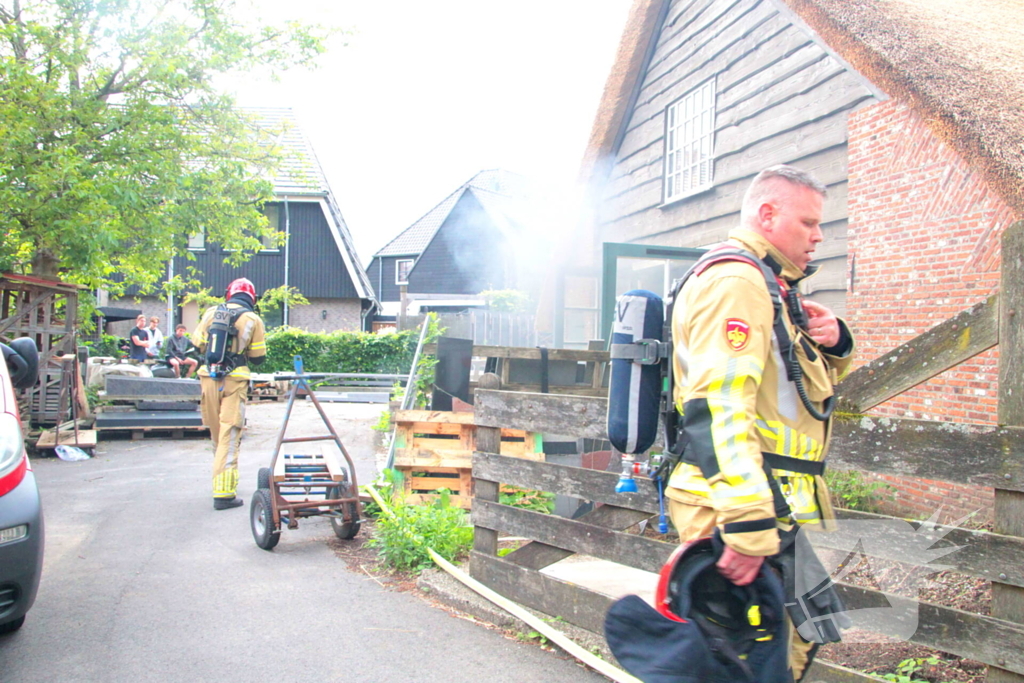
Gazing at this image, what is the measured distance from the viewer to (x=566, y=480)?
168 inches

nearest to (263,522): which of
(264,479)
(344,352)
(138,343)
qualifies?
(264,479)

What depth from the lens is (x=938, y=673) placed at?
3.63 meters

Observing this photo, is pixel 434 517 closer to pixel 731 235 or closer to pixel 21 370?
pixel 21 370

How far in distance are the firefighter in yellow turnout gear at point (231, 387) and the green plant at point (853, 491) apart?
494cm

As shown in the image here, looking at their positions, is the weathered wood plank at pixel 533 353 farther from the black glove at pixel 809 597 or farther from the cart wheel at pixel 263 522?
the black glove at pixel 809 597

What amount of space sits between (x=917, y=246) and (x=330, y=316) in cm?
2896

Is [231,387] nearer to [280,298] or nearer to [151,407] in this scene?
[151,407]

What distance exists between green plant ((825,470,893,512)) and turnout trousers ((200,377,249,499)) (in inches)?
197

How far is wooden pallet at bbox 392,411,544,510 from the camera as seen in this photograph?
22.5 ft

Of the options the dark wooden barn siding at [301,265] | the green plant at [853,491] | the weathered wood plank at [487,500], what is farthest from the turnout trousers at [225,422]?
the dark wooden barn siding at [301,265]

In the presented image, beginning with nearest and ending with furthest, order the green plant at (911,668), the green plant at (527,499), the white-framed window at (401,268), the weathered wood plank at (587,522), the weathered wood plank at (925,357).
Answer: the weathered wood plank at (925,357), the green plant at (911,668), the weathered wood plank at (587,522), the green plant at (527,499), the white-framed window at (401,268)

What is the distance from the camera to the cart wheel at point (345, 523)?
6137 millimetres

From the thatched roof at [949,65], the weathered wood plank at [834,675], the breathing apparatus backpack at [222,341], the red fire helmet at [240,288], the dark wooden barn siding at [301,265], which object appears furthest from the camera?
the dark wooden barn siding at [301,265]

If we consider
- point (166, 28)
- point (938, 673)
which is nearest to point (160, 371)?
point (166, 28)
